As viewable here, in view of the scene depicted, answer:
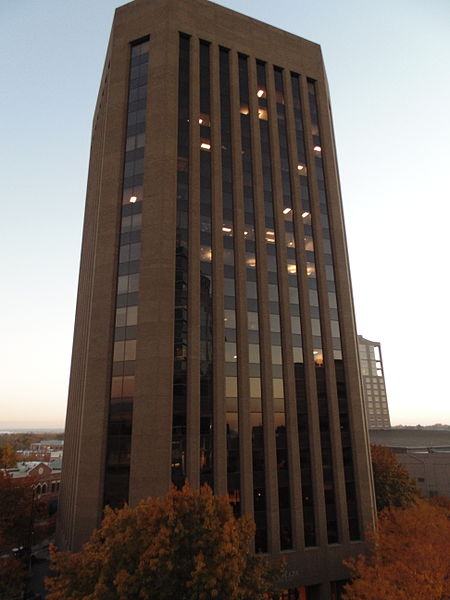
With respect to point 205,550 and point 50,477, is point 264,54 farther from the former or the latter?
point 50,477

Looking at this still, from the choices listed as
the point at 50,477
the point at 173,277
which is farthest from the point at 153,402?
the point at 50,477

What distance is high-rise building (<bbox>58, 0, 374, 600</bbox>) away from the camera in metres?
34.0

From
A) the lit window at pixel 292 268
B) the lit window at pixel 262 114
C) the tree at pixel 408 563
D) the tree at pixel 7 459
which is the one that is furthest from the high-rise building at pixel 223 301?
the tree at pixel 7 459

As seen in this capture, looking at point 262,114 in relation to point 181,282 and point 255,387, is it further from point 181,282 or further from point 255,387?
point 255,387

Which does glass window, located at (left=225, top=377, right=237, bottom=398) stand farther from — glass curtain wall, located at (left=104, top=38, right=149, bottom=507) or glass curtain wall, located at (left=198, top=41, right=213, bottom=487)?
glass curtain wall, located at (left=104, top=38, right=149, bottom=507)

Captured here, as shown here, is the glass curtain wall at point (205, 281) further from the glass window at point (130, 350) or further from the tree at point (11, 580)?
the tree at point (11, 580)

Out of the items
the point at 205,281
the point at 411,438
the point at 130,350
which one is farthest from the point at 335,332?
the point at 411,438

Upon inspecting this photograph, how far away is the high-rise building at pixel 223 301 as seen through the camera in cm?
3397

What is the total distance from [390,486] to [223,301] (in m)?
35.8

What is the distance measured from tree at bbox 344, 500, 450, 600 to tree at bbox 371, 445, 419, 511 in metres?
15.1

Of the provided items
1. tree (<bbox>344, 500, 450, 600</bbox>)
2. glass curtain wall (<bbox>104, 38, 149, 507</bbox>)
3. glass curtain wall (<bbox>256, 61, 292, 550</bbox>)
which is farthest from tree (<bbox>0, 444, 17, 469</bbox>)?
tree (<bbox>344, 500, 450, 600</bbox>)

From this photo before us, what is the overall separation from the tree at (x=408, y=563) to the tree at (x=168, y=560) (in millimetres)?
8494

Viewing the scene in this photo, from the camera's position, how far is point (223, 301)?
3875 cm

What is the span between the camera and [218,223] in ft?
134
